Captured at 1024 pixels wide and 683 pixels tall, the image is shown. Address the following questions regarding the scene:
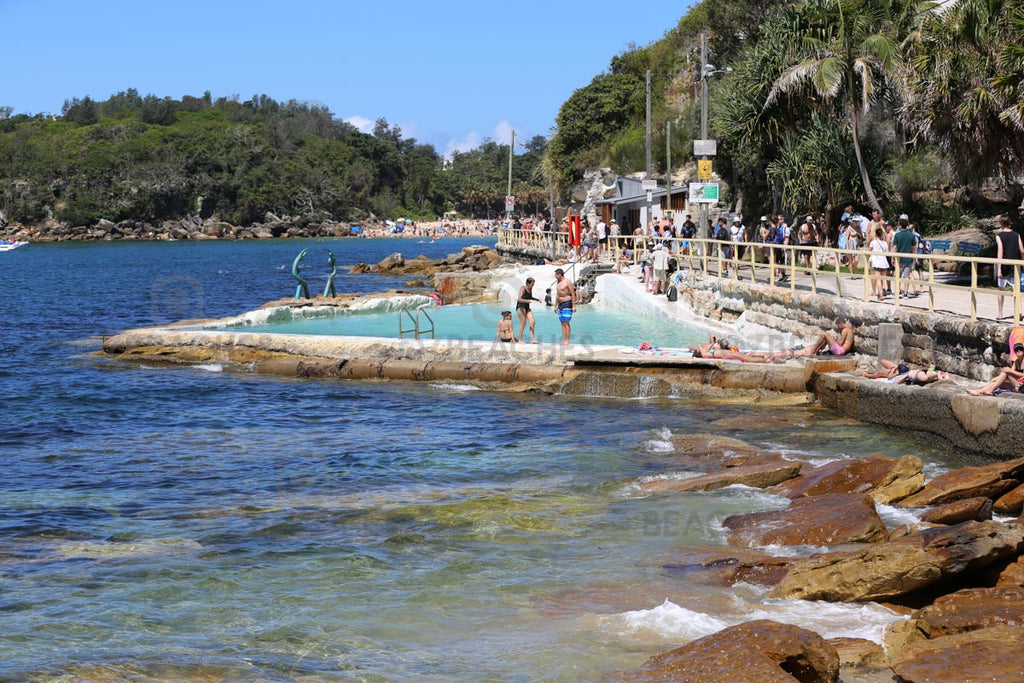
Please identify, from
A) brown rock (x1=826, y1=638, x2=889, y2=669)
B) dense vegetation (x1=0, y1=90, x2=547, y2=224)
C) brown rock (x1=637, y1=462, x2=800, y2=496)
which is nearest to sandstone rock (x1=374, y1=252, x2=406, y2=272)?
brown rock (x1=637, y1=462, x2=800, y2=496)

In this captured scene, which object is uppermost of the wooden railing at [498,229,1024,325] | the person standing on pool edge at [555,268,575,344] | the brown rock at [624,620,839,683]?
the wooden railing at [498,229,1024,325]

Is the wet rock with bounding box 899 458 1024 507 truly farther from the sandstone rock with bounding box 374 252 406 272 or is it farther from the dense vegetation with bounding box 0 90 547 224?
the dense vegetation with bounding box 0 90 547 224

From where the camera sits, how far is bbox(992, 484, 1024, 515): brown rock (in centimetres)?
1060

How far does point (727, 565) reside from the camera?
975 cm

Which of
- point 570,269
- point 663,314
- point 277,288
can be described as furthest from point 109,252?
point 663,314

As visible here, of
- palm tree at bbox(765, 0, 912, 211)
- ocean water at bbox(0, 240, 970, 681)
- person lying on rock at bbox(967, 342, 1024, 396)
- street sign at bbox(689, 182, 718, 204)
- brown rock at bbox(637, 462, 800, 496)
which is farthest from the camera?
palm tree at bbox(765, 0, 912, 211)

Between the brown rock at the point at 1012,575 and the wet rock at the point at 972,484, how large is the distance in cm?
234

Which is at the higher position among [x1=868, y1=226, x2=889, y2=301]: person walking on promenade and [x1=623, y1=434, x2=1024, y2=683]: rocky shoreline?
[x1=868, y1=226, x2=889, y2=301]: person walking on promenade

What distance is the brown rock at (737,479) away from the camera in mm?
12453

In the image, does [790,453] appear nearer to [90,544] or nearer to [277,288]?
[90,544]

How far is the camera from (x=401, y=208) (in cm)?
18888

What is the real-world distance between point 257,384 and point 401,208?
170 m

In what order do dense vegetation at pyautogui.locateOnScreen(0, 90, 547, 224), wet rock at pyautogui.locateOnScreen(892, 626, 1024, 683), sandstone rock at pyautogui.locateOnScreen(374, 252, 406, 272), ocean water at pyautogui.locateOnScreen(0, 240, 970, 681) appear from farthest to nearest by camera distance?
dense vegetation at pyautogui.locateOnScreen(0, 90, 547, 224) < sandstone rock at pyautogui.locateOnScreen(374, 252, 406, 272) < ocean water at pyautogui.locateOnScreen(0, 240, 970, 681) < wet rock at pyautogui.locateOnScreen(892, 626, 1024, 683)

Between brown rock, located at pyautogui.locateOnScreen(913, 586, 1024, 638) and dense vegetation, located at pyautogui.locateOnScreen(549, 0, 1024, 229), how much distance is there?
14060mm
